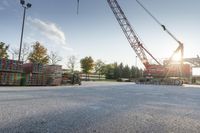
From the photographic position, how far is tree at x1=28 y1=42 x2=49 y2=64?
145 feet

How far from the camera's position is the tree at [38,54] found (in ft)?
145

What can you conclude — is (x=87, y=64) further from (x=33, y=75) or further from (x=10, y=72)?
(x=10, y=72)

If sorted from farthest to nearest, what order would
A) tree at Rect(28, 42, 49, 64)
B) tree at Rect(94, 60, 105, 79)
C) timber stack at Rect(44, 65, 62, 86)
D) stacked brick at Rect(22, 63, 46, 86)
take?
tree at Rect(94, 60, 105, 79)
tree at Rect(28, 42, 49, 64)
timber stack at Rect(44, 65, 62, 86)
stacked brick at Rect(22, 63, 46, 86)

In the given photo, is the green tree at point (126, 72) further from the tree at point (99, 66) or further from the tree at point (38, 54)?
the tree at point (38, 54)

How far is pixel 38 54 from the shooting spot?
44812 millimetres

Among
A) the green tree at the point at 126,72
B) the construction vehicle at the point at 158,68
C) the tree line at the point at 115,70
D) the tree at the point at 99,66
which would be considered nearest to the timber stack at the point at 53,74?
the construction vehicle at the point at 158,68

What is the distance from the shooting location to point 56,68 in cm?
2067

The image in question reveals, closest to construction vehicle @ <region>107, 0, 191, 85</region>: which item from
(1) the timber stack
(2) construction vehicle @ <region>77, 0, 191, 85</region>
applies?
(2) construction vehicle @ <region>77, 0, 191, 85</region>

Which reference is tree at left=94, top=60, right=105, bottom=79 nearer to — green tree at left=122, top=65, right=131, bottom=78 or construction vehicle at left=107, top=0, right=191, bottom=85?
green tree at left=122, top=65, right=131, bottom=78

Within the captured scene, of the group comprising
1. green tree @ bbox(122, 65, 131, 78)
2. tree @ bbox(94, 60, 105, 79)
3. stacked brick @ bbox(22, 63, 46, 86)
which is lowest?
stacked brick @ bbox(22, 63, 46, 86)

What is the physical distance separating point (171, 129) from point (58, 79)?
18.8 meters

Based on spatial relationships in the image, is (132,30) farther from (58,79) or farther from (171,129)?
(171,129)

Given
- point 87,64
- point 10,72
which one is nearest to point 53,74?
point 10,72

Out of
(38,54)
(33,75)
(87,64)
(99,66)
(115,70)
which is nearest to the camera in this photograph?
(33,75)
